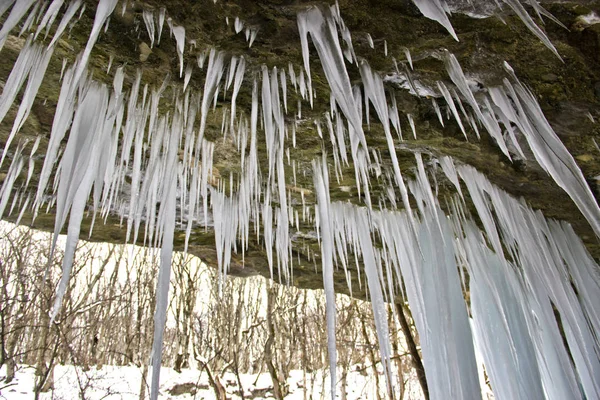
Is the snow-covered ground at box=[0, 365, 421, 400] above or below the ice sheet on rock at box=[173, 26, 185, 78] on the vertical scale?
below

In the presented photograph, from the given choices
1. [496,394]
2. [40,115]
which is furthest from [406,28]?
[496,394]

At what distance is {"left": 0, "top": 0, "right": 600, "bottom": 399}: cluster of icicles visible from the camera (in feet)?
4.32

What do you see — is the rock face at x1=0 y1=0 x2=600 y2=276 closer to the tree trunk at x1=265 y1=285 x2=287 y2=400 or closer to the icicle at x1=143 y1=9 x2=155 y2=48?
the icicle at x1=143 y1=9 x2=155 y2=48

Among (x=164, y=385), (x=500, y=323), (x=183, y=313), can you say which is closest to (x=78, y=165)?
(x=500, y=323)

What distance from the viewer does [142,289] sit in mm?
9102

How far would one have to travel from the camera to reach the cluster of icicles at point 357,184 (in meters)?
1.32

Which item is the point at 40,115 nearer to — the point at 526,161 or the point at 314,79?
the point at 314,79

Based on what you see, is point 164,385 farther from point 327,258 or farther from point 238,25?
point 238,25

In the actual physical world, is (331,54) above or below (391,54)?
below

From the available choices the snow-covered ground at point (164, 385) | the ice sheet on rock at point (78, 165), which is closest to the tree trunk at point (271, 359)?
the snow-covered ground at point (164, 385)

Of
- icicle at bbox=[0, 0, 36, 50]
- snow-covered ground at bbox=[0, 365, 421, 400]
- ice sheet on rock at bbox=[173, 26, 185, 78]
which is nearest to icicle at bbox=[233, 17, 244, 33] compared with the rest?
ice sheet on rock at bbox=[173, 26, 185, 78]

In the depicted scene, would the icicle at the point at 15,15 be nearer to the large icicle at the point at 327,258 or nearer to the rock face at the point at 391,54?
the rock face at the point at 391,54

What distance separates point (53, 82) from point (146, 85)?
472mm

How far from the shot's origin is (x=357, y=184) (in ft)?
6.75
